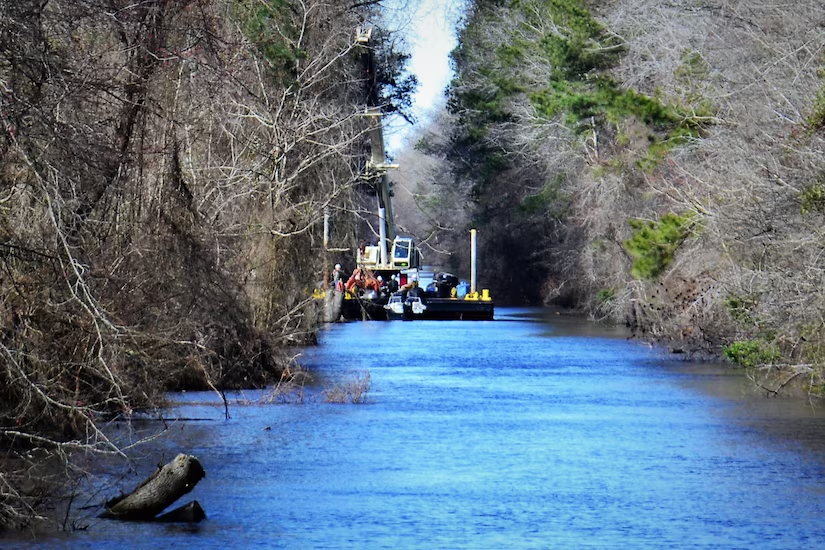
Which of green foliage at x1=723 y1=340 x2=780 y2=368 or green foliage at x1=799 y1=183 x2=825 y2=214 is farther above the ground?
green foliage at x1=799 y1=183 x2=825 y2=214

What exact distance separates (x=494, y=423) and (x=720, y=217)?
19.3 feet

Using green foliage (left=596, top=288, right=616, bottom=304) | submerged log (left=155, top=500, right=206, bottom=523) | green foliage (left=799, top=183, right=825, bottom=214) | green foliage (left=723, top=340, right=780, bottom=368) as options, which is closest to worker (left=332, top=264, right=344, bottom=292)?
green foliage (left=596, top=288, right=616, bottom=304)

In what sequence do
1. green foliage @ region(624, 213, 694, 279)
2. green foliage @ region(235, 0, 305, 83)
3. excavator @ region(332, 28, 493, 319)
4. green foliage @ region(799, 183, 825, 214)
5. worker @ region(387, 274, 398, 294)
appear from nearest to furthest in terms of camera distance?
green foliage @ region(799, 183, 825, 214), green foliage @ region(235, 0, 305, 83), green foliage @ region(624, 213, 694, 279), excavator @ region(332, 28, 493, 319), worker @ region(387, 274, 398, 294)

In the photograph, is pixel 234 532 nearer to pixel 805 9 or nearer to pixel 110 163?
pixel 110 163

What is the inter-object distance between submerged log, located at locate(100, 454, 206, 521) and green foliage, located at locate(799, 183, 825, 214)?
1099cm

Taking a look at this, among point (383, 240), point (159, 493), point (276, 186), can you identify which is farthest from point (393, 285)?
point (159, 493)

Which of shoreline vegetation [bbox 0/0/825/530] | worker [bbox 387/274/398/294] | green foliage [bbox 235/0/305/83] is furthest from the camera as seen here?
worker [bbox 387/274/398/294]

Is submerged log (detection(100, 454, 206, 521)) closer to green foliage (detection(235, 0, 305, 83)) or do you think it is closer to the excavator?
green foliage (detection(235, 0, 305, 83))

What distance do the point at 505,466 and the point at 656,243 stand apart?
56.2 feet

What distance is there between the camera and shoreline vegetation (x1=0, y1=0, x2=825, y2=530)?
42.1ft

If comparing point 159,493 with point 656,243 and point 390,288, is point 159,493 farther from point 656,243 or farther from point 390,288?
point 390,288

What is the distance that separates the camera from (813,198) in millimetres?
21469

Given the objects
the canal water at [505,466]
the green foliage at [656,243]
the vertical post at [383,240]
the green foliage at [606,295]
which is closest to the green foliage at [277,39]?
the canal water at [505,466]

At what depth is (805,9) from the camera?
2642 centimetres
